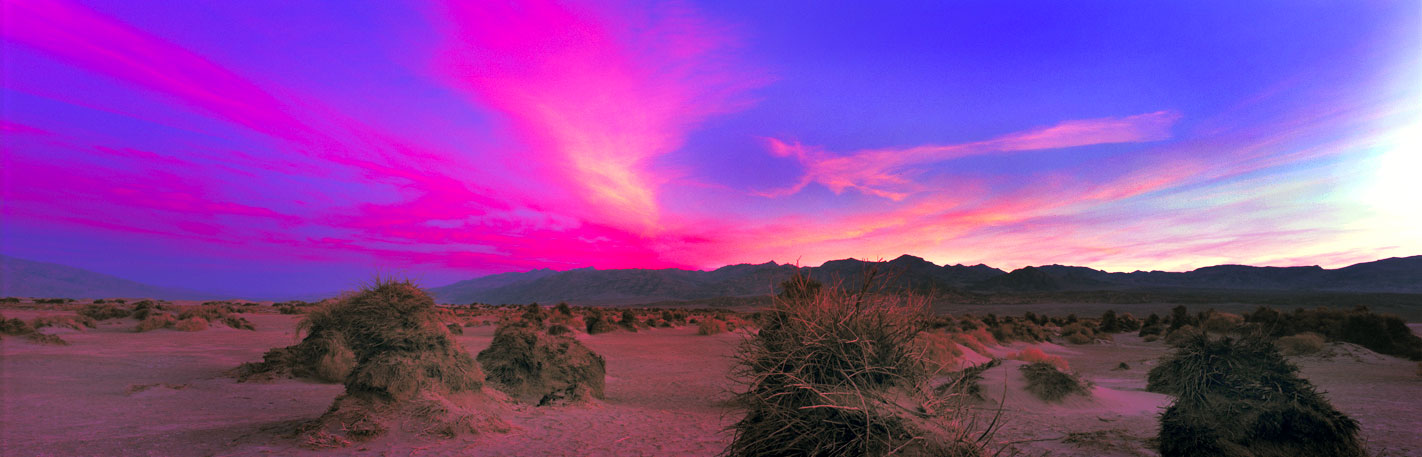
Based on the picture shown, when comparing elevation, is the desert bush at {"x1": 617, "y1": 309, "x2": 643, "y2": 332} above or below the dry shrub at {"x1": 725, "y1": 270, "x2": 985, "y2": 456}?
below

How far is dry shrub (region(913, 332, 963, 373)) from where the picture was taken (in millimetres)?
3832

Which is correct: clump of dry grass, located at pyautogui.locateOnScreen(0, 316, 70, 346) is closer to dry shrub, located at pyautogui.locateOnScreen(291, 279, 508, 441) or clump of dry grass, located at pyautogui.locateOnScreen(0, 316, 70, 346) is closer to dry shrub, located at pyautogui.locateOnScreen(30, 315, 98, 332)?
dry shrub, located at pyautogui.locateOnScreen(30, 315, 98, 332)

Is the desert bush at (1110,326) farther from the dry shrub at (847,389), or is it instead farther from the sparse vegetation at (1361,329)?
the dry shrub at (847,389)

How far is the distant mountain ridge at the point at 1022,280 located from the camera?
108 meters

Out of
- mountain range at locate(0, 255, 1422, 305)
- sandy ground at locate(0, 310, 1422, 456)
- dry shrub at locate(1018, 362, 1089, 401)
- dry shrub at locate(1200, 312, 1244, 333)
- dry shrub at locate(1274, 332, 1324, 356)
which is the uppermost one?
mountain range at locate(0, 255, 1422, 305)

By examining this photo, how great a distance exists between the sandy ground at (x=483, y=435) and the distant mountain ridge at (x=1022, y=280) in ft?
183

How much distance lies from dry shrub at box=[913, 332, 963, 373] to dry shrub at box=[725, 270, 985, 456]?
0.09 meters

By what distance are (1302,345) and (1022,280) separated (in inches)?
4596

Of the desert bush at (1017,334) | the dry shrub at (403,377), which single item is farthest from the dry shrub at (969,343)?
the dry shrub at (403,377)

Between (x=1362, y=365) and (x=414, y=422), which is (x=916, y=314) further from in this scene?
(x=1362, y=365)

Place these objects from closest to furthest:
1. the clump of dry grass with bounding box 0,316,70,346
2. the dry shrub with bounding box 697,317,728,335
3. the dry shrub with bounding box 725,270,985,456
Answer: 1. the dry shrub with bounding box 725,270,985,456
2. the clump of dry grass with bounding box 0,316,70,346
3. the dry shrub with bounding box 697,317,728,335

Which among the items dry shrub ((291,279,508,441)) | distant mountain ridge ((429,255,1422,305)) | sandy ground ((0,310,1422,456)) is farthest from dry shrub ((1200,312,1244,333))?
distant mountain ridge ((429,255,1422,305))

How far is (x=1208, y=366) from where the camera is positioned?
6922 mm

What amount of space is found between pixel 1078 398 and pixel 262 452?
14.4 meters
